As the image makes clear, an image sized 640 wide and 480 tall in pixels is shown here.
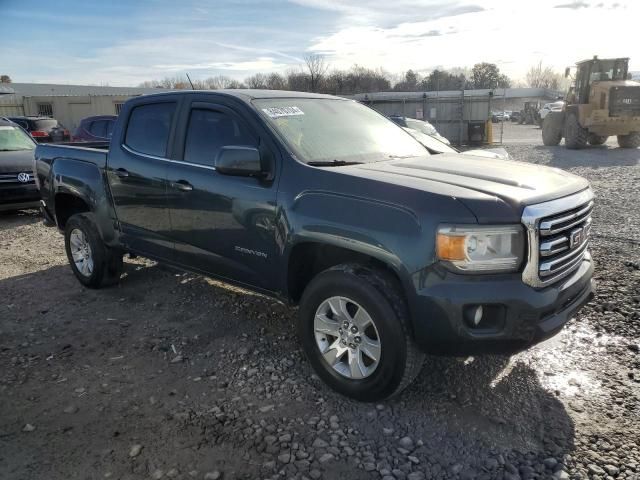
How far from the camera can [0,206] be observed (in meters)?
9.03

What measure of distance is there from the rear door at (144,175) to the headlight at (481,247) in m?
2.51

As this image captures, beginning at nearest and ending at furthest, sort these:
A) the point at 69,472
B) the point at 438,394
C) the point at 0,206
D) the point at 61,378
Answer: the point at 69,472 < the point at 438,394 < the point at 61,378 < the point at 0,206

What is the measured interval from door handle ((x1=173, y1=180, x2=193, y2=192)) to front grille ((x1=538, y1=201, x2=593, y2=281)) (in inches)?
101

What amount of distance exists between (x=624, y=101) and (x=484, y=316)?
17.9 m

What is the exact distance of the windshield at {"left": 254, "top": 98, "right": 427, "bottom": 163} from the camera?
3.69 metres

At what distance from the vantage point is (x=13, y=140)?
10211 mm

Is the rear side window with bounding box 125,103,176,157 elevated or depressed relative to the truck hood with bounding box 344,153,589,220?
elevated

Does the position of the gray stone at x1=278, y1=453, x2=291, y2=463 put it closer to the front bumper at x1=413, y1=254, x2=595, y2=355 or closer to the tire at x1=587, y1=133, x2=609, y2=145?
the front bumper at x1=413, y1=254, x2=595, y2=355

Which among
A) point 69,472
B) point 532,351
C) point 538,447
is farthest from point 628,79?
point 69,472

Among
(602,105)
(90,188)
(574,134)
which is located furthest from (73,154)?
(574,134)

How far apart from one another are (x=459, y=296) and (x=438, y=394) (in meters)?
0.93

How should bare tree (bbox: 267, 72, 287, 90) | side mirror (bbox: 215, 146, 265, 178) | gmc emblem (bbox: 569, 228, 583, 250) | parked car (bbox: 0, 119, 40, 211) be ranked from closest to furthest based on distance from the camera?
gmc emblem (bbox: 569, 228, 583, 250) < side mirror (bbox: 215, 146, 265, 178) < parked car (bbox: 0, 119, 40, 211) < bare tree (bbox: 267, 72, 287, 90)

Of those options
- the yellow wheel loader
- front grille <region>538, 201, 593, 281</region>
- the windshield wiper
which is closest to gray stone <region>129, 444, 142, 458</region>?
the windshield wiper

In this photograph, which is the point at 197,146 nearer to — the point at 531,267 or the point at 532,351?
the point at 531,267
